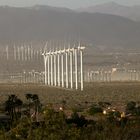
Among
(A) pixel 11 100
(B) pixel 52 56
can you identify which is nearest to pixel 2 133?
(A) pixel 11 100

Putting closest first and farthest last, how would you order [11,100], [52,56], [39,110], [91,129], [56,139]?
[56,139]
[91,129]
[11,100]
[39,110]
[52,56]

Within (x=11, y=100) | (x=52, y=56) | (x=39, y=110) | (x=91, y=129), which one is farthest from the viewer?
(x=52, y=56)

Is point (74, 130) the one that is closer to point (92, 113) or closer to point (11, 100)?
point (11, 100)

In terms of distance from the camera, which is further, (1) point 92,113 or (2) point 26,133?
(1) point 92,113

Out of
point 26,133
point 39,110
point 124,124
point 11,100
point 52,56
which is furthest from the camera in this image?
point 52,56

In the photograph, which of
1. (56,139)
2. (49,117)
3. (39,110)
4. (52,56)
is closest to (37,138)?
(56,139)

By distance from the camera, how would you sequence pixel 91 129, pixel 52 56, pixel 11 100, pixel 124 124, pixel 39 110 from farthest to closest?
pixel 52 56
pixel 39 110
pixel 11 100
pixel 124 124
pixel 91 129

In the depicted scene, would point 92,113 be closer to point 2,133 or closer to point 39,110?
point 39,110
